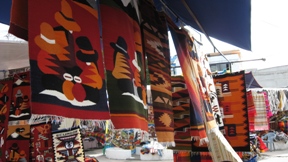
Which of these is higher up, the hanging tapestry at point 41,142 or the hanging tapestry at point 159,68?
the hanging tapestry at point 159,68

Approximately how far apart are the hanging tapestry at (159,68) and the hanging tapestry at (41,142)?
161cm

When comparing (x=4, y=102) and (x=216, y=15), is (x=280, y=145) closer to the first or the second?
(x=216, y=15)

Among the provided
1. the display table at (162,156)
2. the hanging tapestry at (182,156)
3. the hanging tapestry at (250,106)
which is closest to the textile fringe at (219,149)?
the hanging tapestry at (182,156)

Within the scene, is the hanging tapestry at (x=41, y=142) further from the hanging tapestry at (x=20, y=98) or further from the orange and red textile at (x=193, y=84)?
the orange and red textile at (x=193, y=84)

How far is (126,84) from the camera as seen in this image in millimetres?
1533

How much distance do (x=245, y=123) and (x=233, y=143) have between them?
286 mm

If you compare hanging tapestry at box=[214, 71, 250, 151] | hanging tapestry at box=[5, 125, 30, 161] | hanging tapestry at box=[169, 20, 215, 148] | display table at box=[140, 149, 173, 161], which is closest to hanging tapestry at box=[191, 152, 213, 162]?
hanging tapestry at box=[214, 71, 250, 151]

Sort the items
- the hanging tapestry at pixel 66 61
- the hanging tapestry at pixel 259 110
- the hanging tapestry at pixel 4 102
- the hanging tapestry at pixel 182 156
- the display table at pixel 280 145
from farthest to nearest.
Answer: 1. the display table at pixel 280 145
2. the hanging tapestry at pixel 259 110
3. the hanging tapestry at pixel 182 156
4. the hanging tapestry at pixel 4 102
5. the hanging tapestry at pixel 66 61

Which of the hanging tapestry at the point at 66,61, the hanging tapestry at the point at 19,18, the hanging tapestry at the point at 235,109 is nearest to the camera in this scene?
the hanging tapestry at the point at 66,61

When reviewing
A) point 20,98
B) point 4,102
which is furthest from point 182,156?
point 4,102

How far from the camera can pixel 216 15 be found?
2.89 meters

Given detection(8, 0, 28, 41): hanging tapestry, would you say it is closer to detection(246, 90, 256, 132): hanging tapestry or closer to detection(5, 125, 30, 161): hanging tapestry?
detection(5, 125, 30, 161): hanging tapestry

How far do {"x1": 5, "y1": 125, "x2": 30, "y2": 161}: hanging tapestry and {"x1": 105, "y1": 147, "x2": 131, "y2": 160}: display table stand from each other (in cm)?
790

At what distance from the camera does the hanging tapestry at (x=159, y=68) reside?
197 centimetres
